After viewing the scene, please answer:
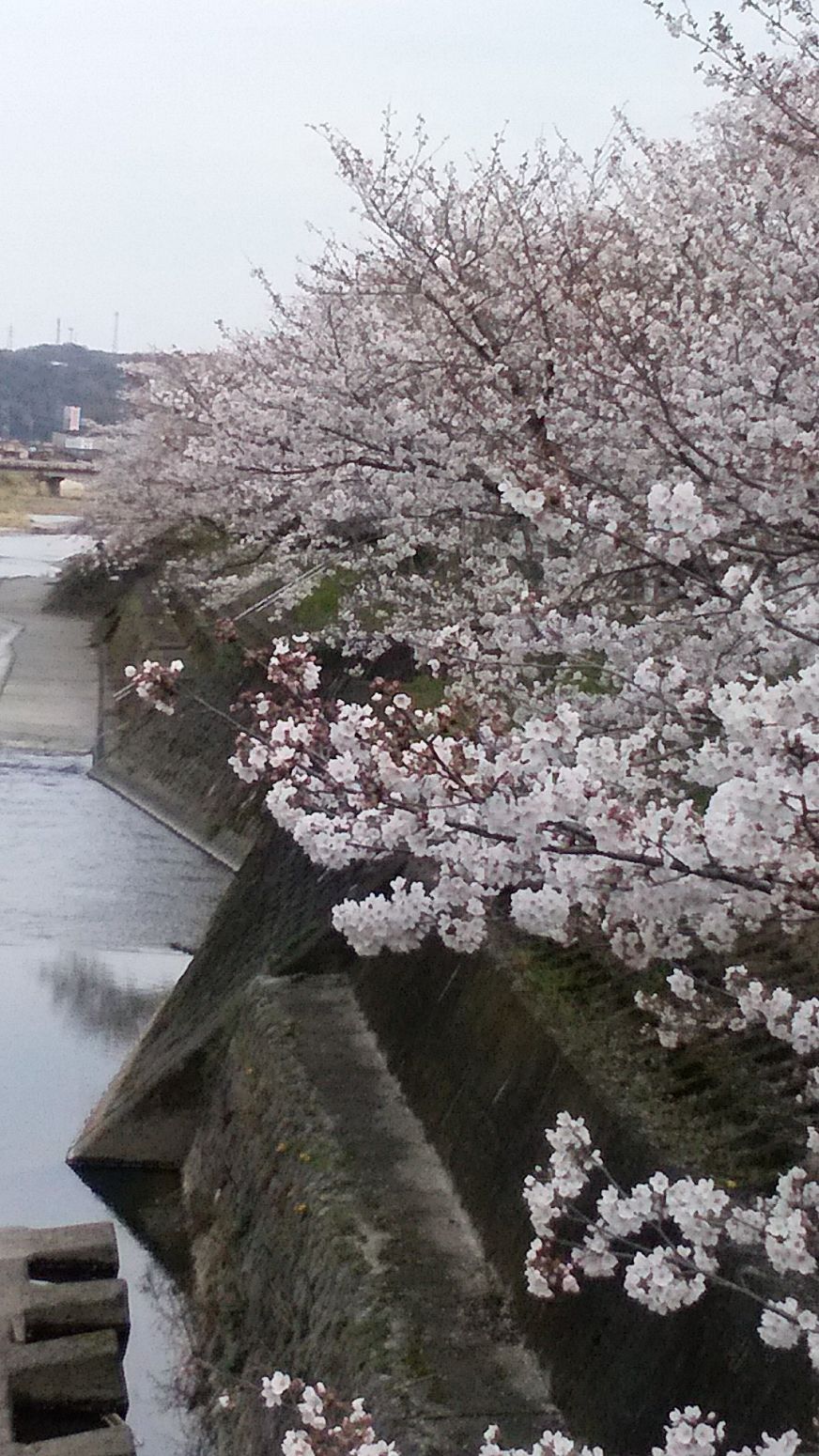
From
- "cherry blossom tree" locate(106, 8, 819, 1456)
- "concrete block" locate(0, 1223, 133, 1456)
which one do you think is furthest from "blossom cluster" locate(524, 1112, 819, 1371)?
"concrete block" locate(0, 1223, 133, 1456)

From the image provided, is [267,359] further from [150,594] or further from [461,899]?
[150,594]

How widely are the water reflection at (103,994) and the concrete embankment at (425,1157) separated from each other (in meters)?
2.75

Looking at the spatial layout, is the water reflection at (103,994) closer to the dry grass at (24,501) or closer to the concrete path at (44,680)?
the concrete path at (44,680)

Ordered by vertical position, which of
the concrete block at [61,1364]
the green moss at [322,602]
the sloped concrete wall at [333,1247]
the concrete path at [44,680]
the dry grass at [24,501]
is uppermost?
the green moss at [322,602]

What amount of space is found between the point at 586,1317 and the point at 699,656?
207cm

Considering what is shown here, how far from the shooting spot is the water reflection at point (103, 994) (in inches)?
471

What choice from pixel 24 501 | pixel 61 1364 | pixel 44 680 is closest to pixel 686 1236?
pixel 61 1364

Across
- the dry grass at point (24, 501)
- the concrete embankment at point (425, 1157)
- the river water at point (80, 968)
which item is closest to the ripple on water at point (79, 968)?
the river water at point (80, 968)

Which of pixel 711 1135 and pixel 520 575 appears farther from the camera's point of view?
pixel 520 575

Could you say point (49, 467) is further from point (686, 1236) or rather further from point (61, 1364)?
point (686, 1236)

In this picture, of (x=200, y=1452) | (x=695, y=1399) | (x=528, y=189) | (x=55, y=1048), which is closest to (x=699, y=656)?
(x=695, y=1399)

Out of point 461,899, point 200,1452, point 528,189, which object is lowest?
point 200,1452

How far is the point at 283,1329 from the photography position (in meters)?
5.82

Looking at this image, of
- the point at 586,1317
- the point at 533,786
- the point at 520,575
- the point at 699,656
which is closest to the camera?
the point at 533,786
